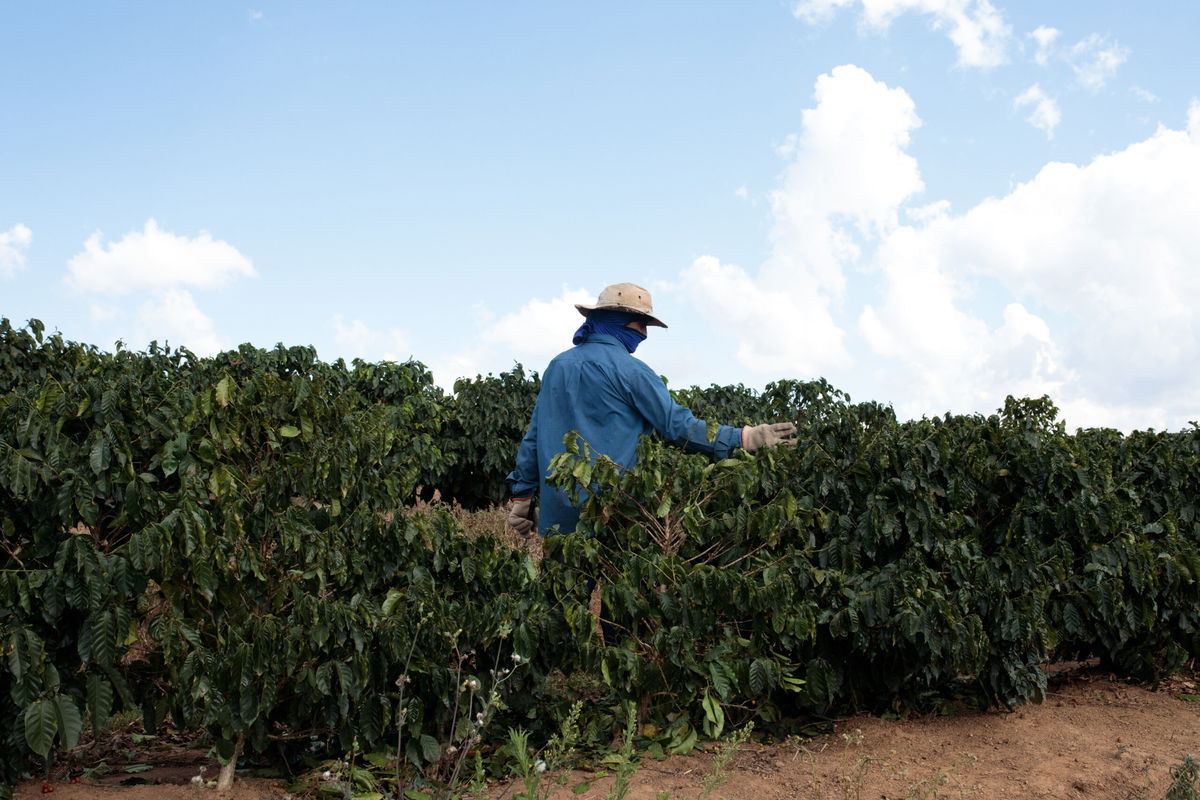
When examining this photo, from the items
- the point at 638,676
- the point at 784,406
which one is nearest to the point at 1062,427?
the point at 638,676

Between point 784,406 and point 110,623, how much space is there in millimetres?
6689

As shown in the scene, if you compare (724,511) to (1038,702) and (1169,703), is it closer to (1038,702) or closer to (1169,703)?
(1038,702)

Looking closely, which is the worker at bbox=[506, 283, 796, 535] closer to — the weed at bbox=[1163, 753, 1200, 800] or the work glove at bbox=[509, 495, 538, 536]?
the work glove at bbox=[509, 495, 538, 536]

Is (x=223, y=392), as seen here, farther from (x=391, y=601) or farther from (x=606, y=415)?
(x=606, y=415)

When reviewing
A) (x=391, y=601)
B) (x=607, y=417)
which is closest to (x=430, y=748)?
(x=391, y=601)

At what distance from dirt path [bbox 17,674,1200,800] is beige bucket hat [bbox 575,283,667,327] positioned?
7.25 feet

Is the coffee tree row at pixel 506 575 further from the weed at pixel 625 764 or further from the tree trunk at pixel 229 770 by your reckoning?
the weed at pixel 625 764

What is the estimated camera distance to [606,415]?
4.77 metres

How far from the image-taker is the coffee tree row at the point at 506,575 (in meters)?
3.28

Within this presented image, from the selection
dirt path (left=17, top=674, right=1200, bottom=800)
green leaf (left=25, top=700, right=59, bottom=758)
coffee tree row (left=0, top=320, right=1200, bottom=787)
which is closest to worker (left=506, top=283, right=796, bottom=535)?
coffee tree row (left=0, top=320, right=1200, bottom=787)

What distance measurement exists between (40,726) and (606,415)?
8.80 ft

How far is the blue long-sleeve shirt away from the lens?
4652mm

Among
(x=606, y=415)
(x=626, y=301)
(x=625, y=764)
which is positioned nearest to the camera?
(x=625, y=764)

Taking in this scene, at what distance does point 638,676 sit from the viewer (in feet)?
13.1
